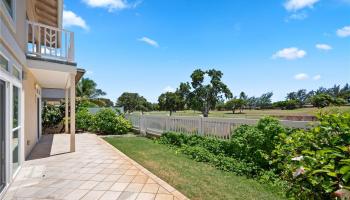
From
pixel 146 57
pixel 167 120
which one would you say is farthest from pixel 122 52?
pixel 167 120

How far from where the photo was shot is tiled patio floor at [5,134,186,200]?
13.5 feet

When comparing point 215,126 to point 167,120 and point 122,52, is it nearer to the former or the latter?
point 167,120

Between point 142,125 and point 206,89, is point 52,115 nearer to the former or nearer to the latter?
point 142,125

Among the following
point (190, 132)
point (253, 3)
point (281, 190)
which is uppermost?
point (253, 3)

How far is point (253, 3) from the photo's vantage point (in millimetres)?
9969

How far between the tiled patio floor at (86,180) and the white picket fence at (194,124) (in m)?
2.74

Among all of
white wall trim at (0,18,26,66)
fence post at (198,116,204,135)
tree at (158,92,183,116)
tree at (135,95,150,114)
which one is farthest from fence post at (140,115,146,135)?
tree at (135,95,150,114)

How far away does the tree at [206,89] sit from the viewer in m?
38.0

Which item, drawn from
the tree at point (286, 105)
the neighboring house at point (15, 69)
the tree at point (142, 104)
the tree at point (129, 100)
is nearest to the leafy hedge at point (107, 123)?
the neighboring house at point (15, 69)

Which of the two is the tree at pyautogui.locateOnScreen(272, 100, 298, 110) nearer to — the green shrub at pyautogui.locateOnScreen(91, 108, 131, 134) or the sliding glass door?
the green shrub at pyautogui.locateOnScreen(91, 108, 131, 134)

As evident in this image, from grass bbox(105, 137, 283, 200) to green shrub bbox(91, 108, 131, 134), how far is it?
6740mm

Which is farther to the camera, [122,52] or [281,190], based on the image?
[122,52]

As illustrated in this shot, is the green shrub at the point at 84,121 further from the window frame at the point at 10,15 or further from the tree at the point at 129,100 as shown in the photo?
the tree at the point at 129,100

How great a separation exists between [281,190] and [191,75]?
34.3 m
